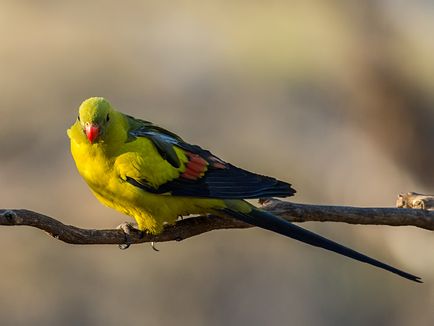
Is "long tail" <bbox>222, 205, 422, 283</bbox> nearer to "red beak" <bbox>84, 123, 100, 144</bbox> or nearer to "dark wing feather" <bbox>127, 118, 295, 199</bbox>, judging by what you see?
"dark wing feather" <bbox>127, 118, 295, 199</bbox>

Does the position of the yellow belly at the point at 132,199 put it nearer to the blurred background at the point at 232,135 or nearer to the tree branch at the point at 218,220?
the tree branch at the point at 218,220

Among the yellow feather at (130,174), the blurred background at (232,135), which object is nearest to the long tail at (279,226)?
the yellow feather at (130,174)

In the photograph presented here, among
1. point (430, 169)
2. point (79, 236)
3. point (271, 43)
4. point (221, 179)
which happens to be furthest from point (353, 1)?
point (79, 236)

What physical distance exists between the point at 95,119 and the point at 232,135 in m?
4.81

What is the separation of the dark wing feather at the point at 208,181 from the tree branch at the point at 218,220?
11 centimetres

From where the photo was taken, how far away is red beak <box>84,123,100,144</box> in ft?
13.7

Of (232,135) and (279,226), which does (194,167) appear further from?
(232,135)

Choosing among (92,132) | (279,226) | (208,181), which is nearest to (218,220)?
(208,181)

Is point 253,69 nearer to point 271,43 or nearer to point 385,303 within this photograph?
point 271,43

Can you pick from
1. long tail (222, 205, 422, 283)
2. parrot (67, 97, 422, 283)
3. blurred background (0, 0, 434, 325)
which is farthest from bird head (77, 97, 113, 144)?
blurred background (0, 0, 434, 325)

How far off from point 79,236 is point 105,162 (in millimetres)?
560

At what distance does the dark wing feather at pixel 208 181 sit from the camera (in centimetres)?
425

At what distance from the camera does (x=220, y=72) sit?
10211 millimetres

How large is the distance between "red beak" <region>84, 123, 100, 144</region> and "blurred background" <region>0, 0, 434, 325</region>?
3.31m
